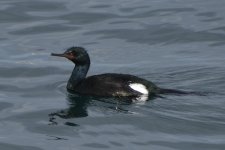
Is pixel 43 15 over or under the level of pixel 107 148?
over

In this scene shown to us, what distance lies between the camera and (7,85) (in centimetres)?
1534

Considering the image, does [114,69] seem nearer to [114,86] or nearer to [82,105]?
[114,86]

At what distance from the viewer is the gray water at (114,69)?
40.5 feet

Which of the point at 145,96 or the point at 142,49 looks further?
the point at 142,49

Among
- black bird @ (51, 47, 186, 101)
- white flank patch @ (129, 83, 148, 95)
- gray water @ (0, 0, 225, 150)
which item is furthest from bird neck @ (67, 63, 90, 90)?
white flank patch @ (129, 83, 148, 95)

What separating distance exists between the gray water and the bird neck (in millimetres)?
301

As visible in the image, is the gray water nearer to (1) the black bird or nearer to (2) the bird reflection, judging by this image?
(2) the bird reflection

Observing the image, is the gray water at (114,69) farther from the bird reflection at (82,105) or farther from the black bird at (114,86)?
the black bird at (114,86)

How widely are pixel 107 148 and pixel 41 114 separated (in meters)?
1.95

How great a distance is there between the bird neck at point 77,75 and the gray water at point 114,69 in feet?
0.99

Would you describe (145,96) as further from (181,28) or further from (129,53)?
(181,28)

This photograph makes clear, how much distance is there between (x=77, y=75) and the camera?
15.0 metres

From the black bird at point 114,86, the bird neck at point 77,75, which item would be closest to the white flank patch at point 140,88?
the black bird at point 114,86

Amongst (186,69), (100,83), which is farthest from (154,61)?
(100,83)
